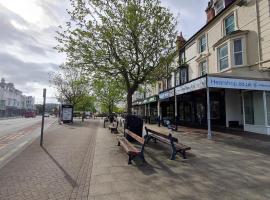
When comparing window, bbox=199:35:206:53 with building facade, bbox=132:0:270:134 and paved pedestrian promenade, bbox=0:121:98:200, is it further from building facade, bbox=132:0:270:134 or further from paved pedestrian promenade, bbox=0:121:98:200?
paved pedestrian promenade, bbox=0:121:98:200

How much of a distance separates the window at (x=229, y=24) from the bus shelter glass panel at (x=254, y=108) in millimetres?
5499

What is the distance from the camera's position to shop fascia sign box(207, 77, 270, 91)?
38.9ft

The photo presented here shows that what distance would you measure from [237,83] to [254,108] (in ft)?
9.72

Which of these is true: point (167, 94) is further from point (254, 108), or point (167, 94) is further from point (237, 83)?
point (237, 83)

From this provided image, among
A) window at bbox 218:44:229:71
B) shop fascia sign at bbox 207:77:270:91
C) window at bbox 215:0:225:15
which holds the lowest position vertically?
shop fascia sign at bbox 207:77:270:91

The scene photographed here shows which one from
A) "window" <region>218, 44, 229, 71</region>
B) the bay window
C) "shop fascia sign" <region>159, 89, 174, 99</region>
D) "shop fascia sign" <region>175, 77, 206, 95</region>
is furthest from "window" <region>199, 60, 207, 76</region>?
"shop fascia sign" <region>175, 77, 206, 95</region>

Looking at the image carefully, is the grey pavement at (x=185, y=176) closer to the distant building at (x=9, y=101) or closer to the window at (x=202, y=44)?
the window at (x=202, y=44)

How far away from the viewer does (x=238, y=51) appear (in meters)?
15.7

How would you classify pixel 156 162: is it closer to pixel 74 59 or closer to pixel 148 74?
pixel 148 74

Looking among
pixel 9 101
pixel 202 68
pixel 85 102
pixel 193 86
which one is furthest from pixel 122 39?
pixel 9 101

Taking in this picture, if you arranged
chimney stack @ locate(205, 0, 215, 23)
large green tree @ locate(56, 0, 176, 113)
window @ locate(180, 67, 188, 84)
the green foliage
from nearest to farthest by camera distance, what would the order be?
large green tree @ locate(56, 0, 176, 113)
chimney stack @ locate(205, 0, 215, 23)
window @ locate(180, 67, 188, 84)
the green foliage

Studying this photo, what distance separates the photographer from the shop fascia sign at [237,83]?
11859 mm

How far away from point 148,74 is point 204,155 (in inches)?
236

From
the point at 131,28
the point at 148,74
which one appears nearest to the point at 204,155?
the point at 148,74
